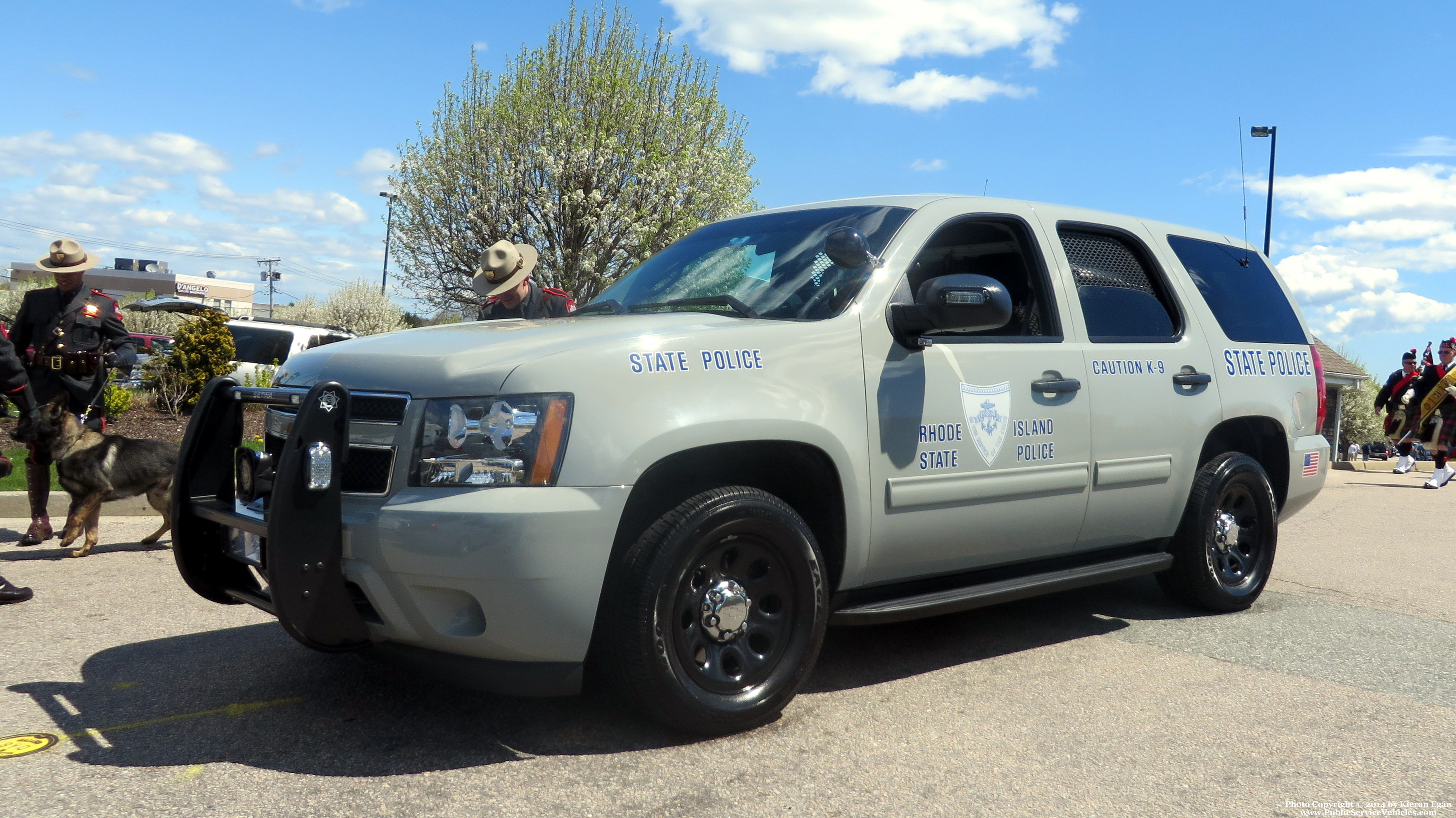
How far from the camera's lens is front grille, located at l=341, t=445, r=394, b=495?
10.2 feet

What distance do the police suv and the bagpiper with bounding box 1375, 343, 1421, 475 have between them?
12.3 meters

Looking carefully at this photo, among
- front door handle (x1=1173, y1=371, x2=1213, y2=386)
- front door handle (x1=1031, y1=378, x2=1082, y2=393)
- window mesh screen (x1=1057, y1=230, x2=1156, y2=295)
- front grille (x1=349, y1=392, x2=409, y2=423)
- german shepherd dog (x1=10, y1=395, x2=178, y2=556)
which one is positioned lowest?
german shepherd dog (x1=10, y1=395, x2=178, y2=556)

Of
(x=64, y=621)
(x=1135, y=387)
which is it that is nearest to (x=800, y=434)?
(x=1135, y=387)

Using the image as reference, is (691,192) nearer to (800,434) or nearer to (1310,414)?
(1310,414)

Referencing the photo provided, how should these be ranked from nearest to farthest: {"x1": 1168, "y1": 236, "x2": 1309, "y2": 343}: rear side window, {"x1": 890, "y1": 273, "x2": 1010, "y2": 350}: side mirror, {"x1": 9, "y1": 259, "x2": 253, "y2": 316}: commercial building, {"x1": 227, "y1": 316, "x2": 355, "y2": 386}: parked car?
1. {"x1": 890, "y1": 273, "x2": 1010, "y2": 350}: side mirror
2. {"x1": 1168, "y1": 236, "x2": 1309, "y2": 343}: rear side window
3. {"x1": 227, "y1": 316, "x2": 355, "y2": 386}: parked car
4. {"x1": 9, "y1": 259, "x2": 253, "y2": 316}: commercial building

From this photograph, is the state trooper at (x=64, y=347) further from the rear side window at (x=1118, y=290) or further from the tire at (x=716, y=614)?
the rear side window at (x=1118, y=290)

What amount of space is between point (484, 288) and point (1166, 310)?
3.88 m

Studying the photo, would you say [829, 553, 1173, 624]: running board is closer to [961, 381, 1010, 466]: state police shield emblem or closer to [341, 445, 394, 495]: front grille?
[961, 381, 1010, 466]: state police shield emblem

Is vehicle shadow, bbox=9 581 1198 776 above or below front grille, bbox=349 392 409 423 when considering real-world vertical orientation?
below

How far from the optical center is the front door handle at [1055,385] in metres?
4.23

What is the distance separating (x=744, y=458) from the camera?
3.62 m

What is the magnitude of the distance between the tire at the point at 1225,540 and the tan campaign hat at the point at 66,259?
6585 millimetres

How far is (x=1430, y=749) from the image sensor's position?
350 centimetres

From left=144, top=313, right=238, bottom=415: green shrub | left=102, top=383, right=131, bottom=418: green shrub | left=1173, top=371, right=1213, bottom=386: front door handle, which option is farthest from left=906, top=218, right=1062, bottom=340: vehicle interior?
left=144, top=313, right=238, bottom=415: green shrub
